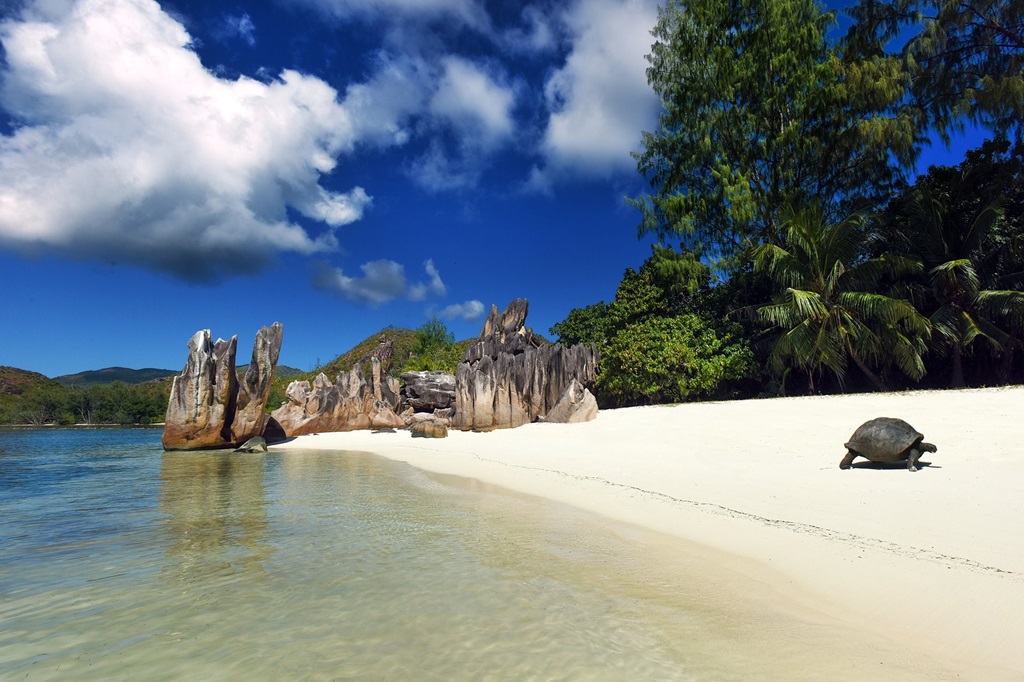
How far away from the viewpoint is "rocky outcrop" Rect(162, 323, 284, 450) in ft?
Answer: 78.6

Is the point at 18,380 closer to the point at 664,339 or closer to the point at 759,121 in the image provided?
the point at 664,339

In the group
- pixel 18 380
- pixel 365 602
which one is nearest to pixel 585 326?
pixel 365 602

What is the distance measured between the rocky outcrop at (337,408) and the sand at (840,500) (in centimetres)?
1544

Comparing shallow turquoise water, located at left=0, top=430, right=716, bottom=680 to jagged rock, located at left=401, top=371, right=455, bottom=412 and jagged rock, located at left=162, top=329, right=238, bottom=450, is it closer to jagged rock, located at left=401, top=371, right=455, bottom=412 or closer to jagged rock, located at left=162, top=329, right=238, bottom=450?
jagged rock, located at left=162, top=329, right=238, bottom=450

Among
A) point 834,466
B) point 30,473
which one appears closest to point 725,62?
point 834,466

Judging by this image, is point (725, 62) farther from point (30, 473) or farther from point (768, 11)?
point (30, 473)

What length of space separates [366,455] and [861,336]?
2029 centimetres

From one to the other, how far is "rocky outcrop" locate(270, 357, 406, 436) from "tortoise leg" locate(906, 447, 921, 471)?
87.6 feet

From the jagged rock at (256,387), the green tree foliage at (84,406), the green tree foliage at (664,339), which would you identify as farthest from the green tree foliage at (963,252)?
the green tree foliage at (84,406)

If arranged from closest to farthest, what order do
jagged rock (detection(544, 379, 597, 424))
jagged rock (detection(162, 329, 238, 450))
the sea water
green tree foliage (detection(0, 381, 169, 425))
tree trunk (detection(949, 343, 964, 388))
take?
the sea water, tree trunk (detection(949, 343, 964, 388)), jagged rock (detection(544, 379, 597, 424)), jagged rock (detection(162, 329, 238, 450)), green tree foliage (detection(0, 381, 169, 425))

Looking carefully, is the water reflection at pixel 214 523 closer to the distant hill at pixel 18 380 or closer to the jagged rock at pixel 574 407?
the jagged rock at pixel 574 407

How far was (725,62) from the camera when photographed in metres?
23.9

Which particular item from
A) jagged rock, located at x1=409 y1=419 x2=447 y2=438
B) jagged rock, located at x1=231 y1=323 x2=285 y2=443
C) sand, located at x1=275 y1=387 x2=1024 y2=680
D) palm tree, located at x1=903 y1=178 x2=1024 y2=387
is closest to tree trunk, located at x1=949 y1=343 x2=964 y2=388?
palm tree, located at x1=903 y1=178 x2=1024 y2=387

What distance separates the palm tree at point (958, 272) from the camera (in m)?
17.8
